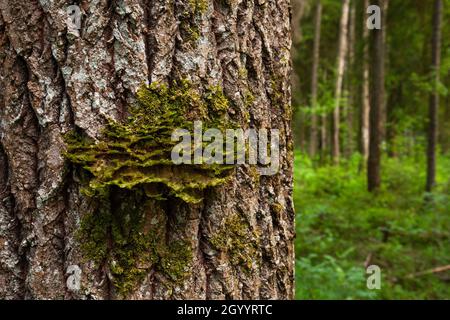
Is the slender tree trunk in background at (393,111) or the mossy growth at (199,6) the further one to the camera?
the slender tree trunk in background at (393,111)

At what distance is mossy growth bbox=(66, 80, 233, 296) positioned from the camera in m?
1.37

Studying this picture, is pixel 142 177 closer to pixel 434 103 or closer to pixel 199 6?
pixel 199 6

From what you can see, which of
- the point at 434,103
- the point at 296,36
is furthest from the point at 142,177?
the point at 296,36

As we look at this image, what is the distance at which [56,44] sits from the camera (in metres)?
1.40

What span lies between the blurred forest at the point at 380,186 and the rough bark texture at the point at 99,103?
64 centimetres

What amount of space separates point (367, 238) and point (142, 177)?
6.45m

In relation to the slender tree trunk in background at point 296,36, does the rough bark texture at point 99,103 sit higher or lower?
lower

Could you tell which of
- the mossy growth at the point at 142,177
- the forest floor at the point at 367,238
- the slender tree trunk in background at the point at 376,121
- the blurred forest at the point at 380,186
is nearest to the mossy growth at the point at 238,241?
the mossy growth at the point at 142,177

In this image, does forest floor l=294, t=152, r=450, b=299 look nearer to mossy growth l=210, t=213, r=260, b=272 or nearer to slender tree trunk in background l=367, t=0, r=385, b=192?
slender tree trunk in background l=367, t=0, r=385, b=192

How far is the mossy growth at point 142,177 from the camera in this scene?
1365 mm

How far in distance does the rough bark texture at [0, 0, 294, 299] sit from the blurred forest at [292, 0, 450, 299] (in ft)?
2.10

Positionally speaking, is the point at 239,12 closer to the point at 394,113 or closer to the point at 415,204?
the point at 415,204

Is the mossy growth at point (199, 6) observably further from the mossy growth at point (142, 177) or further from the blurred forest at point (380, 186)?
the blurred forest at point (380, 186)

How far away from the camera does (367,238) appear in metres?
7.00
